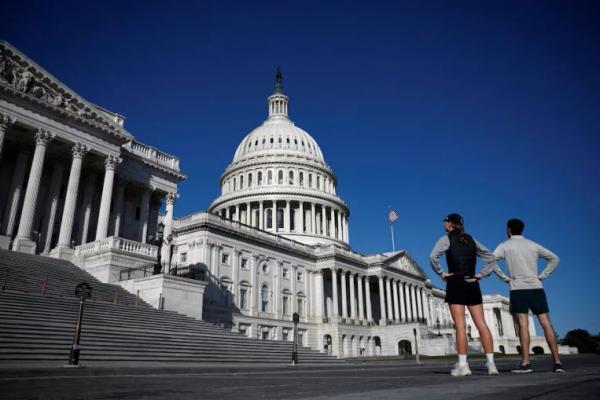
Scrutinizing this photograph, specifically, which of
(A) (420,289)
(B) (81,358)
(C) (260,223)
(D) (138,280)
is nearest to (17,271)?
(D) (138,280)

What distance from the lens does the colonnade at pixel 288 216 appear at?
8575 cm

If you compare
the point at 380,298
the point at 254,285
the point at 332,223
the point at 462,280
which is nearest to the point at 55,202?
the point at 254,285

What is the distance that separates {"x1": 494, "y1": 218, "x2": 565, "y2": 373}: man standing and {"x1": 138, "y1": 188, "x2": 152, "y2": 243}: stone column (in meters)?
41.7

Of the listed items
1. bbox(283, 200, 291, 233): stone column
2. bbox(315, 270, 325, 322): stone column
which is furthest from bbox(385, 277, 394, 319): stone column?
bbox(283, 200, 291, 233): stone column

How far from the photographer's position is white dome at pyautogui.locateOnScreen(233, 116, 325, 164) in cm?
9727

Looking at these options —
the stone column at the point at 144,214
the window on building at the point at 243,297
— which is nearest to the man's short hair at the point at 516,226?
the stone column at the point at 144,214

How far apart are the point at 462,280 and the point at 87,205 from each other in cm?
4012

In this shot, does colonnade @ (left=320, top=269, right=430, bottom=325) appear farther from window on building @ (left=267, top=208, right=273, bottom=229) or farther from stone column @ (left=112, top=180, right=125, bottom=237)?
stone column @ (left=112, top=180, right=125, bottom=237)

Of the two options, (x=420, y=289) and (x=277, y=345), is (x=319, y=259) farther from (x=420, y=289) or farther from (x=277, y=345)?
(x=277, y=345)

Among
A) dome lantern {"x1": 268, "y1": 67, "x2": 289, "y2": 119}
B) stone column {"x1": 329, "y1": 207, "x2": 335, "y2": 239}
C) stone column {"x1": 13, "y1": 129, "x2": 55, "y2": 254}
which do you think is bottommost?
stone column {"x1": 13, "y1": 129, "x2": 55, "y2": 254}

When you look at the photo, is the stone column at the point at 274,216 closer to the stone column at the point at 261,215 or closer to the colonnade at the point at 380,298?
the stone column at the point at 261,215

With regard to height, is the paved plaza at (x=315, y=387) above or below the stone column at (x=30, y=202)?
below

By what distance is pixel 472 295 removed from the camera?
28.0ft

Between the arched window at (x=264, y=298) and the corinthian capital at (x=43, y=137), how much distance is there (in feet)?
106
